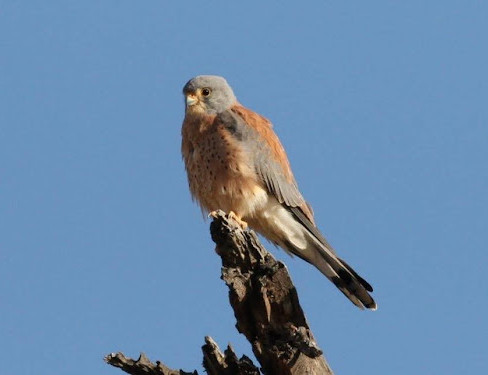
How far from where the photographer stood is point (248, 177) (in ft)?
18.7

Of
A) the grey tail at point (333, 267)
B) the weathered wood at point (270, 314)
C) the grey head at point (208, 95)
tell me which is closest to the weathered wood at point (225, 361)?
the weathered wood at point (270, 314)

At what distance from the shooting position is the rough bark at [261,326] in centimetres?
408

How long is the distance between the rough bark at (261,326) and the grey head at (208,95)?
189 centimetres

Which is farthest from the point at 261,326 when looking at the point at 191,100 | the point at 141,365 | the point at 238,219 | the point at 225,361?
the point at 191,100

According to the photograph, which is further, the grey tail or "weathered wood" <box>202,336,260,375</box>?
the grey tail

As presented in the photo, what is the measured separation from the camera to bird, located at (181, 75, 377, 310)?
568 centimetres

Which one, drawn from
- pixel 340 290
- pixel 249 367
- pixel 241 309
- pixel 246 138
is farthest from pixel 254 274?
pixel 246 138

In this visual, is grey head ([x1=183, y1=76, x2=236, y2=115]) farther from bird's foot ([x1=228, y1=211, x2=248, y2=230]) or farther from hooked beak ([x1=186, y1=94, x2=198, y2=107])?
bird's foot ([x1=228, y1=211, x2=248, y2=230])

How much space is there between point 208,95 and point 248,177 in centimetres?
74

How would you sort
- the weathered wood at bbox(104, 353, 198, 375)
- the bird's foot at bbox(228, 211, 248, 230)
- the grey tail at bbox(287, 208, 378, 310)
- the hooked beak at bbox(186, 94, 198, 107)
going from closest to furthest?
1. the weathered wood at bbox(104, 353, 198, 375)
2. the grey tail at bbox(287, 208, 378, 310)
3. the bird's foot at bbox(228, 211, 248, 230)
4. the hooked beak at bbox(186, 94, 198, 107)

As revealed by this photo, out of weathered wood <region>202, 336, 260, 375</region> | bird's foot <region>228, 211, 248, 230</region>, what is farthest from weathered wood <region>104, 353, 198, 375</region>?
bird's foot <region>228, 211, 248, 230</region>

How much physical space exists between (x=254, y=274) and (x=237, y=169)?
1539mm

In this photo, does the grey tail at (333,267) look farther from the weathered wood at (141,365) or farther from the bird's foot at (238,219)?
the weathered wood at (141,365)

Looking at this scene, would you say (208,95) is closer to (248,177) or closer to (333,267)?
(248,177)
